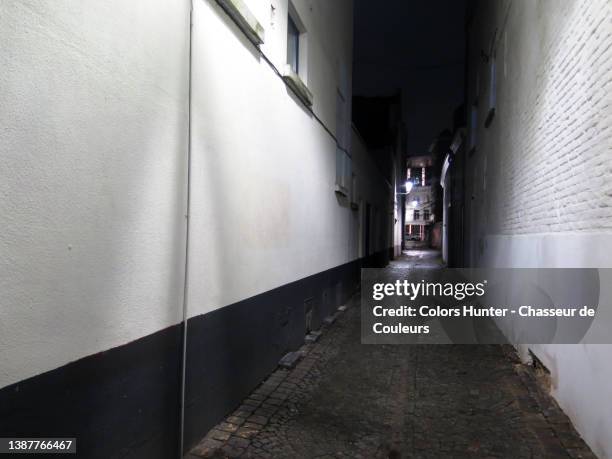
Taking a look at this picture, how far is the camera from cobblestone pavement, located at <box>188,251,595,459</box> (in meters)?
3.27

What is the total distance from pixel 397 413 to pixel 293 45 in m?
5.18

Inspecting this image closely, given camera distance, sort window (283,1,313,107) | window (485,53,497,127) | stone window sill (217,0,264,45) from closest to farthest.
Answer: stone window sill (217,0,264,45) < window (283,1,313,107) < window (485,53,497,127)

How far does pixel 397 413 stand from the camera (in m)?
3.94

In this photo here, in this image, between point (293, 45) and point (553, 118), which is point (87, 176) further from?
point (293, 45)

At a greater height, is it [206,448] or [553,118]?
[553,118]

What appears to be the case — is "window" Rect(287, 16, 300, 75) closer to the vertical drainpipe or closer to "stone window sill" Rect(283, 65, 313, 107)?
"stone window sill" Rect(283, 65, 313, 107)

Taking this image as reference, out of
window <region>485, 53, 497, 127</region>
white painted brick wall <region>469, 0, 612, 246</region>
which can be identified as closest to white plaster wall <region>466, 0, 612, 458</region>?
white painted brick wall <region>469, 0, 612, 246</region>

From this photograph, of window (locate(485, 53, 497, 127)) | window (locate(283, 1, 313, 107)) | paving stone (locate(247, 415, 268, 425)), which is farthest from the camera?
window (locate(485, 53, 497, 127))

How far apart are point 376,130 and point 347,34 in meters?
13.1

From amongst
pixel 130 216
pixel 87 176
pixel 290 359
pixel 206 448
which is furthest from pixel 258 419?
pixel 87 176

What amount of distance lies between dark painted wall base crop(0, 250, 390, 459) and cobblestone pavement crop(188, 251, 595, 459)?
0.97 feet

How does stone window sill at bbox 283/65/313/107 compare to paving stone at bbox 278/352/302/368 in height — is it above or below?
Answer: above

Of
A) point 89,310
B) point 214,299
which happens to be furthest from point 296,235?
point 89,310

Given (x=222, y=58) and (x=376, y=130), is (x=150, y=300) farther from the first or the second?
(x=376, y=130)
